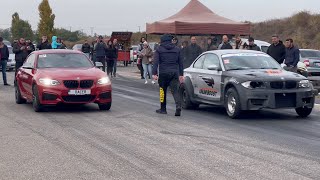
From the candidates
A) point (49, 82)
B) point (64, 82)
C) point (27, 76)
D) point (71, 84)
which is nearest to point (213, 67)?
point (71, 84)

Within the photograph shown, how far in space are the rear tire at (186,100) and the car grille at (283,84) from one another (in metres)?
2.79

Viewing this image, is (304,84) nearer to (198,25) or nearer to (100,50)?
(198,25)

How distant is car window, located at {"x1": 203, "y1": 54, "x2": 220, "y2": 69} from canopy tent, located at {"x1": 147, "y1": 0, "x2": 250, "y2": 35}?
11196 millimetres

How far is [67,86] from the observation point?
1509 cm

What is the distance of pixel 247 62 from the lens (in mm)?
15242

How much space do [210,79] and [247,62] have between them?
0.91m

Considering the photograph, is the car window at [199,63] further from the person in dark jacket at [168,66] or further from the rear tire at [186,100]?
the person in dark jacket at [168,66]

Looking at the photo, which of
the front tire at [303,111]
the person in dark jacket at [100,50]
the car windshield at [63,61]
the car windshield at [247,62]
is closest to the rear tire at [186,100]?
the car windshield at [247,62]

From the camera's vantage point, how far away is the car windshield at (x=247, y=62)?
15.1m

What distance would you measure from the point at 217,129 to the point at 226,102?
219 cm

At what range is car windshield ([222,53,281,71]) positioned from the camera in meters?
15.1

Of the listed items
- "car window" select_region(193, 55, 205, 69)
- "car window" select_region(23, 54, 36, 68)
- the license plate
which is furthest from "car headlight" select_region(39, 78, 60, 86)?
"car window" select_region(193, 55, 205, 69)

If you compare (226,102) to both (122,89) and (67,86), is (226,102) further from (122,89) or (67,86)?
(122,89)

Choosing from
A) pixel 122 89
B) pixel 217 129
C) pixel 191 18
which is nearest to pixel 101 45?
pixel 191 18
